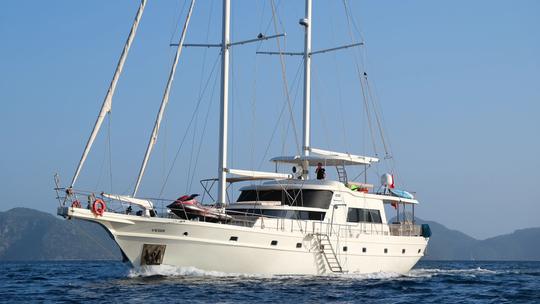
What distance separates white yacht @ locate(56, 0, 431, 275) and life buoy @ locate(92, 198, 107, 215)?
2 cm

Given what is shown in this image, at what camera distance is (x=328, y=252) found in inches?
1199

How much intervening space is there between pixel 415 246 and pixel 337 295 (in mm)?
12186

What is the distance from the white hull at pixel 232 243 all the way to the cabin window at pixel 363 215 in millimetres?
786

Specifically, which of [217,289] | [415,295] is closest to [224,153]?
[217,289]

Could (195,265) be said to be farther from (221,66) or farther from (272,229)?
(221,66)

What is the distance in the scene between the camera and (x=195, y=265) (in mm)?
27203

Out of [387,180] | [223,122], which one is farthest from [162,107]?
[387,180]

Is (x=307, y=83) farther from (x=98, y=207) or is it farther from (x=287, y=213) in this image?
(x=98, y=207)

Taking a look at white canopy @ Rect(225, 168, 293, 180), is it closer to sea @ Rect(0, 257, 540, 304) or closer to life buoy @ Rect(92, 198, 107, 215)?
sea @ Rect(0, 257, 540, 304)

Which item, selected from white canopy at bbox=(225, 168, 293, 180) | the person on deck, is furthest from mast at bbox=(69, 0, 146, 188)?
the person on deck

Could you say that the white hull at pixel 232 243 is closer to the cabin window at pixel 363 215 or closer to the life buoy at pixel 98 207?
the life buoy at pixel 98 207

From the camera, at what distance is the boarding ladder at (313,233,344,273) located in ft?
98.6

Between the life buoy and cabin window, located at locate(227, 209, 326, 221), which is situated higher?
cabin window, located at locate(227, 209, 326, 221)

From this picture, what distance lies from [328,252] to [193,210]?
→ 18.5 ft
